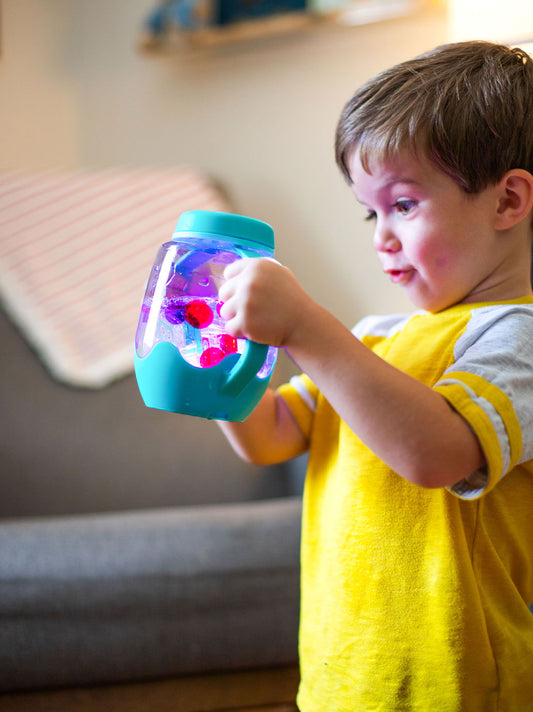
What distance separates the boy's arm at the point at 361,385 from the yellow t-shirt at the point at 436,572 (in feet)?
0.14

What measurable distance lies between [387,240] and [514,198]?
0.12m

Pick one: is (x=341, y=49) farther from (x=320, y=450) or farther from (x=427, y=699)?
(x=427, y=699)

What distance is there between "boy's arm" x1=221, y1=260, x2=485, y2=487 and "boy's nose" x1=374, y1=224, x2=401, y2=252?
Answer: 5.6 inches

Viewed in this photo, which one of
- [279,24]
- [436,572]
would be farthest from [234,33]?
[436,572]

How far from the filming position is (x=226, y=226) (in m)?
0.51

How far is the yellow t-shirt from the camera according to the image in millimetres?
539

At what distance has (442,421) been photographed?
0.46 meters

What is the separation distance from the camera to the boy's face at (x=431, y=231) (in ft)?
1.80

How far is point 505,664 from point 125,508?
3.08ft

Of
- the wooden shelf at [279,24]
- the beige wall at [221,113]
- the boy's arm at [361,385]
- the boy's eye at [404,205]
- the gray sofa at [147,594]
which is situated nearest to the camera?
the boy's arm at [361,385]

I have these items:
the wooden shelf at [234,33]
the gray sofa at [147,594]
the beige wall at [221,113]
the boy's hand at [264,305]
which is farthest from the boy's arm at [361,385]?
the wooden shelf at [234,33]

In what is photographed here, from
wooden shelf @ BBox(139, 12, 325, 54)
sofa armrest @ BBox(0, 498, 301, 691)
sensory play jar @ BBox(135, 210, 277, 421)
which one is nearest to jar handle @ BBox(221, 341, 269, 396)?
sensory play jar @ BBox(135, 210, 277, 421)

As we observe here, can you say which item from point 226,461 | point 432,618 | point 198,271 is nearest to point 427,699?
point 432,618

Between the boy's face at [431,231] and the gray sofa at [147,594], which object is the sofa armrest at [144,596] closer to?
the gray sofa at [147,594]
